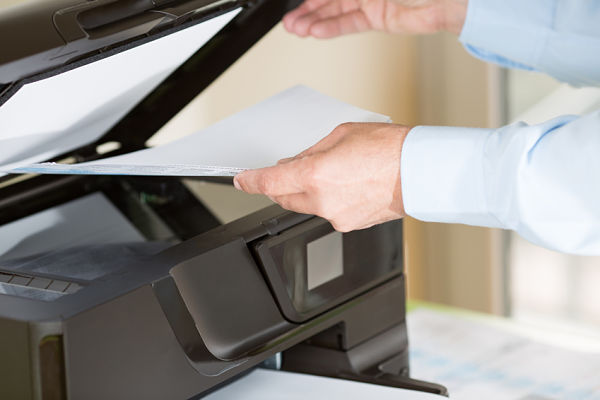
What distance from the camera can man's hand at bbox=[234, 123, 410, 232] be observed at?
659mm

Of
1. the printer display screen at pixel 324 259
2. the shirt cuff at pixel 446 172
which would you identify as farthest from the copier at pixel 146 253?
the shirt cuff at pixel 446 172

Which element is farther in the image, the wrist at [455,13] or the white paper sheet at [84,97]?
the wrist at [455,13]

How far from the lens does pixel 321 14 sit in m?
1.05

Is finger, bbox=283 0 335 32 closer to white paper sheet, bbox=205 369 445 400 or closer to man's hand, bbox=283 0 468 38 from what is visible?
man's hand, bbox=283 0 468 38

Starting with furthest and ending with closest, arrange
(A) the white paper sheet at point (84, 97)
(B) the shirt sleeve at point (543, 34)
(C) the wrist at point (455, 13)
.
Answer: (C) the wrist at point (455, 13), (B) the shirt sleeve at point (543, 34), (A) the white paper sheet at point (84, 97)

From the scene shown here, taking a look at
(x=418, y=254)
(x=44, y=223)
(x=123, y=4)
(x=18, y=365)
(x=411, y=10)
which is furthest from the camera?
(x=418, y=254)

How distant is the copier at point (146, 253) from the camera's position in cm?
59

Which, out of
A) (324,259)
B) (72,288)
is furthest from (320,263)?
(72,288)

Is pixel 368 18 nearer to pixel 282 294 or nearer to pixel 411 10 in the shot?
pixel 411 10

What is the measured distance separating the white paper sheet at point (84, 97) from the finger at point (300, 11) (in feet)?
0.67

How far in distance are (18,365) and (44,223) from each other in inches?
11.5

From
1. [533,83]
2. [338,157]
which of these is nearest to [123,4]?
[338,157]

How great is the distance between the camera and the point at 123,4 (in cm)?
67

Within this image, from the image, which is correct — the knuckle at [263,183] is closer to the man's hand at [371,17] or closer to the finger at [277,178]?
the finger at [277,178]
